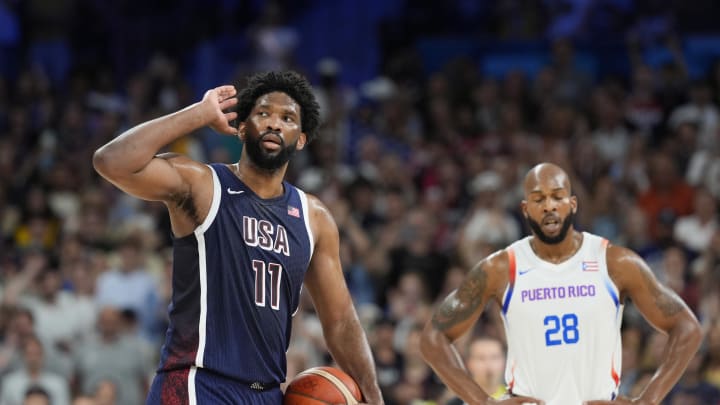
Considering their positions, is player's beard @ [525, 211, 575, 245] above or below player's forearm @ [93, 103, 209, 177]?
below

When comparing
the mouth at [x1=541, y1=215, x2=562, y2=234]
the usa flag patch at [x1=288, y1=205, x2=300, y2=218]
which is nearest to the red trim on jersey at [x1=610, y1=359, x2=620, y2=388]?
the mouth at [x1=541, y1=215, x2=562, y2=234]

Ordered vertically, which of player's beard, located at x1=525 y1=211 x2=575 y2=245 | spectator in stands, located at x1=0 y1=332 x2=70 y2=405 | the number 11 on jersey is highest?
player's beard, located at x1=525 y1=211 x2=575 y2=245

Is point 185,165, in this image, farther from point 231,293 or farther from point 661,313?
point 661,313

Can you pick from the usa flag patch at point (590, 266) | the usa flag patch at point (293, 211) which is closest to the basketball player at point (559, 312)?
the usa flag patch at point (590, 266)

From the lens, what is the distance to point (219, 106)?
5172 mm

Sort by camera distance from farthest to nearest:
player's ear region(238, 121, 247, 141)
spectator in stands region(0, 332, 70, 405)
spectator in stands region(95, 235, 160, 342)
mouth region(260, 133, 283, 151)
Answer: spectator in stands region(95, 235, 160, 342), spectator in stands region(0, 332, 70, 405), player's ear region(238, 121, 247, 141), mouth region(260, 133, 283, 151)

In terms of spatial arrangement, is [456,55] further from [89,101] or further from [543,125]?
[89,101]

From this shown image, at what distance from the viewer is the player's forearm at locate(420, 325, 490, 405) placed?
6.25 m

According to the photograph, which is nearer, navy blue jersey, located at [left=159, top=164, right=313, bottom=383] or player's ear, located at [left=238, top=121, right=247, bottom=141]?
navy blue jersey, located at [left=159, top=164, right=313, bottom=383]

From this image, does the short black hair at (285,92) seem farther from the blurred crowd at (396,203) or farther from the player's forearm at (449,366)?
the blurred crowd at (396,203)

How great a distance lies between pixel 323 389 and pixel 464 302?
4.41 feet

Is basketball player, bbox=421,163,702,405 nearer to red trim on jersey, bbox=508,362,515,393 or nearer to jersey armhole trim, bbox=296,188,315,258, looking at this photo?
red trim on jersey, bbox=508,362,515,393

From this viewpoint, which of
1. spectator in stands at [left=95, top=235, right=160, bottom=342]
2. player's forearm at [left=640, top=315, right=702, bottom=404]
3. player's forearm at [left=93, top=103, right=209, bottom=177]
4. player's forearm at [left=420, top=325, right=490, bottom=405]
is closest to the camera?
player's forearm at [left=93, top=103, right=209, bottom=177]

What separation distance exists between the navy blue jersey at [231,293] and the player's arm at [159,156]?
22 centimetres
